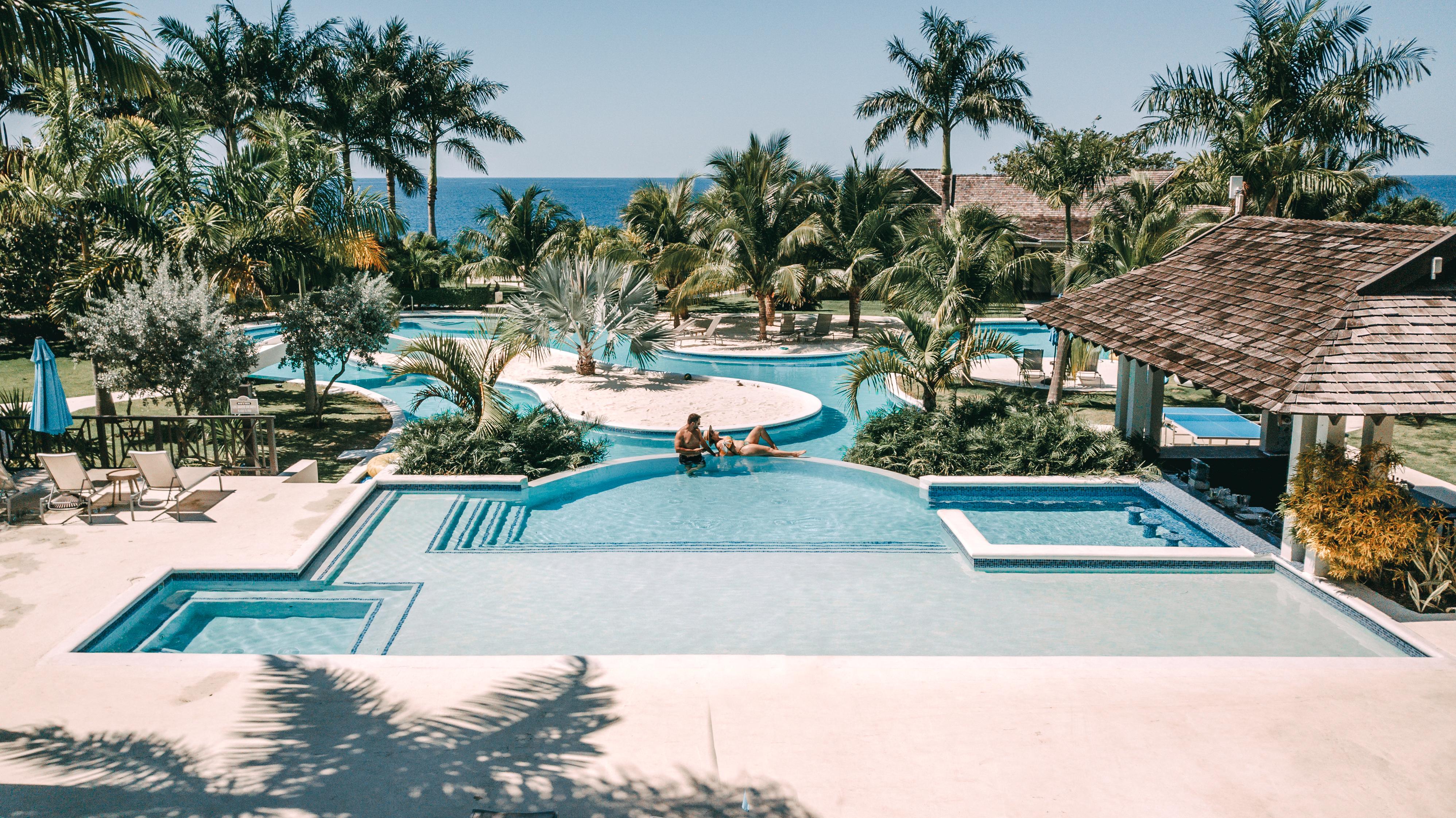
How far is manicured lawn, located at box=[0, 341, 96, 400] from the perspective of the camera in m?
17.2

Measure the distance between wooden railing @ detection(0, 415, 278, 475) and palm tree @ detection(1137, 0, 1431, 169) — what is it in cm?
1863

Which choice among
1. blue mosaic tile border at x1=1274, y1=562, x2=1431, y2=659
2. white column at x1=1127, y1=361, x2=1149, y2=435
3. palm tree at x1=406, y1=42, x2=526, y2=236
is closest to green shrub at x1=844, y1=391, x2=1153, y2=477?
white column at x1=1127, y1=361, x2=1149, y2=435

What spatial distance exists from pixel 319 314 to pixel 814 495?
8707mm

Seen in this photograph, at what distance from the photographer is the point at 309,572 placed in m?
9.00

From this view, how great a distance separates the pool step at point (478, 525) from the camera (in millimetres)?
10289

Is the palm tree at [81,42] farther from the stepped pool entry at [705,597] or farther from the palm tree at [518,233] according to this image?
the palm tree at [518,233]

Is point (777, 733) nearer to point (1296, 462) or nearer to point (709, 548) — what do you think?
point (709, 548)

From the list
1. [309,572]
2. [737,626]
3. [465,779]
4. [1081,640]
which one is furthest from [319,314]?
[1081,640]

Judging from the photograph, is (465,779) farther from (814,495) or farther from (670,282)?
(670,282)

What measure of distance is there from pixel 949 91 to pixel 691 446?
950 inches

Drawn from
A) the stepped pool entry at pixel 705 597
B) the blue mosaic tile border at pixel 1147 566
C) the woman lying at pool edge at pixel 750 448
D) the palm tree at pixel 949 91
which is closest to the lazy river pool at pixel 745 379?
the woman lying at pool edge at pixel 750 448

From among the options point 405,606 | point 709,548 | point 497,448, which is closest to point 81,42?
point 405,606

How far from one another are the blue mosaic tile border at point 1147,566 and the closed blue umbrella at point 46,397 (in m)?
10.8

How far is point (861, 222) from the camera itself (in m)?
23.5
